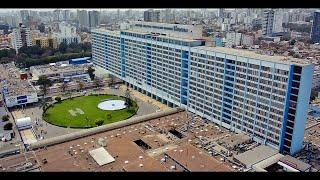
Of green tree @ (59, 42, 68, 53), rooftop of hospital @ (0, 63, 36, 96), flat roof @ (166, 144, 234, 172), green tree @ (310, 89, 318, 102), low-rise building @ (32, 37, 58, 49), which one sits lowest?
flat roof @ (166, 144, 234, 172)

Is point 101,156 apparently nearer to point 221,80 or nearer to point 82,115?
point 221,80

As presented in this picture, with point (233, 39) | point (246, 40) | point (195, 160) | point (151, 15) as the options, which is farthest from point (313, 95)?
point (151, 15)

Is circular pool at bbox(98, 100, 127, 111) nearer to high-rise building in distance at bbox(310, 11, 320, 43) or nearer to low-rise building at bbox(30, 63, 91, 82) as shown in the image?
low-rise building at bbox(30, 63, 91, 82)

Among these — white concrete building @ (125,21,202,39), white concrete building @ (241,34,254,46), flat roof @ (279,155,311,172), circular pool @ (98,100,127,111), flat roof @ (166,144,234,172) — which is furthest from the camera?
white concrete building @ (241,34,254,46)

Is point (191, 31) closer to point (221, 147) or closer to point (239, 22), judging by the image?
point (221, 147)

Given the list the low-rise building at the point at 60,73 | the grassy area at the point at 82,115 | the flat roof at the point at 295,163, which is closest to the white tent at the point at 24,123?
the grassy area at the point at 82,115

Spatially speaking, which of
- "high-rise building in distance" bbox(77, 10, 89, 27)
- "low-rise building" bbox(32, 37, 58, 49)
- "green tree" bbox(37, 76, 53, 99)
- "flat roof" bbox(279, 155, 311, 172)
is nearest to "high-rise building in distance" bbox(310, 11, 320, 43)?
"low-rise building" bbox(32, 37, 58, 49)
